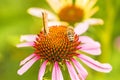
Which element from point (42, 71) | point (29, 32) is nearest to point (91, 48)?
Result: point (42, 71)

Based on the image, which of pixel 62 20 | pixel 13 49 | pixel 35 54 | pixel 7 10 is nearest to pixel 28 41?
pixel 35 54

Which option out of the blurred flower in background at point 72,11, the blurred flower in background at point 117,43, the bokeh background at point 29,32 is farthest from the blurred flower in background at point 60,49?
the blurred flower in background at point 117,43

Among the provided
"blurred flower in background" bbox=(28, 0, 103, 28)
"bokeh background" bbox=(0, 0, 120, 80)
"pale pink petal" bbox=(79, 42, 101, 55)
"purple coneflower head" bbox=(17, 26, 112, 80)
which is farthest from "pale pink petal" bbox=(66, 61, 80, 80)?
"blurred flower in background" bbox=(28, 0, 103, 28)

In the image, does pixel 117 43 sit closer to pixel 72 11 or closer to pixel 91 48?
pixel 72 11

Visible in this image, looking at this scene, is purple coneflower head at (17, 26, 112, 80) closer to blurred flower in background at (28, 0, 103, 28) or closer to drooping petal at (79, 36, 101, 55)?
drooping petal at (79, 36, 101, 55)

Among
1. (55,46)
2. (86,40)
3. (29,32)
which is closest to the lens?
(55,46)
